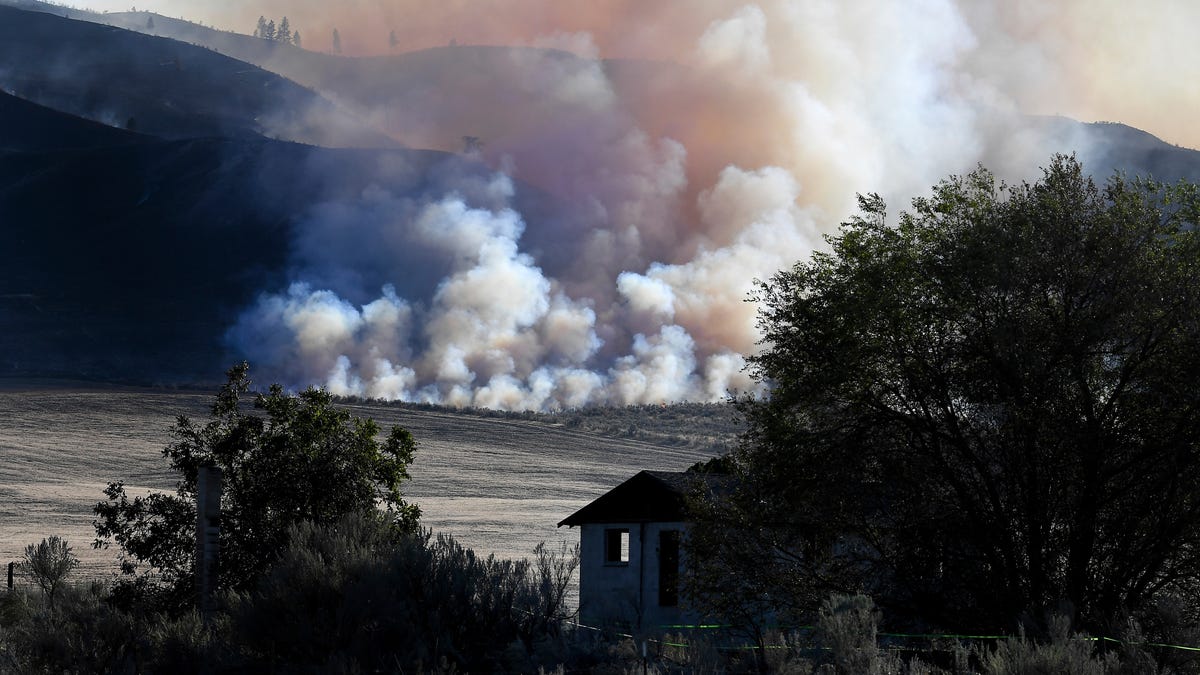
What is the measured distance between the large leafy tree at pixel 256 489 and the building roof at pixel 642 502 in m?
10.8

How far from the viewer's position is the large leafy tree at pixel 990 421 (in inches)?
897

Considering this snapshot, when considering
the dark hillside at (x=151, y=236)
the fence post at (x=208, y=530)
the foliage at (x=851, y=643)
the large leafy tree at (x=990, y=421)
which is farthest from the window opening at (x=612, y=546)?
the dark hillside at (x=151, y=236)

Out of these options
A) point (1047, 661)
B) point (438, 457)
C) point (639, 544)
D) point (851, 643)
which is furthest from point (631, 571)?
point (438, 457)

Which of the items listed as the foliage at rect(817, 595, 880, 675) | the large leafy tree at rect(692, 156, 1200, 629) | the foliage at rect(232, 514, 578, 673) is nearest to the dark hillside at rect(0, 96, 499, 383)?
the large leafy tree at rect(692, 156, 1200, 629)

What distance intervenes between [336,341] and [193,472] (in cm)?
11457

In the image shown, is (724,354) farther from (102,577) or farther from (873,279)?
(873,279)

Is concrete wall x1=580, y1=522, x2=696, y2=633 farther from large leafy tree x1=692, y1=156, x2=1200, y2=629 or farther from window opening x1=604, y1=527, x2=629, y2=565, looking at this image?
large leafy tree x1=692, y1=156, x2=1200, y2=629

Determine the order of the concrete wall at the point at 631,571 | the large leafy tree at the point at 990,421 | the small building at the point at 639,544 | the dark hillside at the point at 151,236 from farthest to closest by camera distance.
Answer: the dark hillside at the point at 151,236 < the small building at the point at 639,544 < the concrete wall at the point at 631,571 < the large leafy tree at the point at 990,421

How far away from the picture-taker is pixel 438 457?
81.1 metres

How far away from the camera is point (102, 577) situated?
38.8m

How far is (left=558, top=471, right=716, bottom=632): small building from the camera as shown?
1407 inches

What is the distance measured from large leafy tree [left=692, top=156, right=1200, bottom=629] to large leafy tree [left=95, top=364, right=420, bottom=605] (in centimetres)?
652

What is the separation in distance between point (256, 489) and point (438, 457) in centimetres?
5653

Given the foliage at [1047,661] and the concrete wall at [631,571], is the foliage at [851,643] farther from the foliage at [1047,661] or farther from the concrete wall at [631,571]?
the concrete wall at [631,571]
